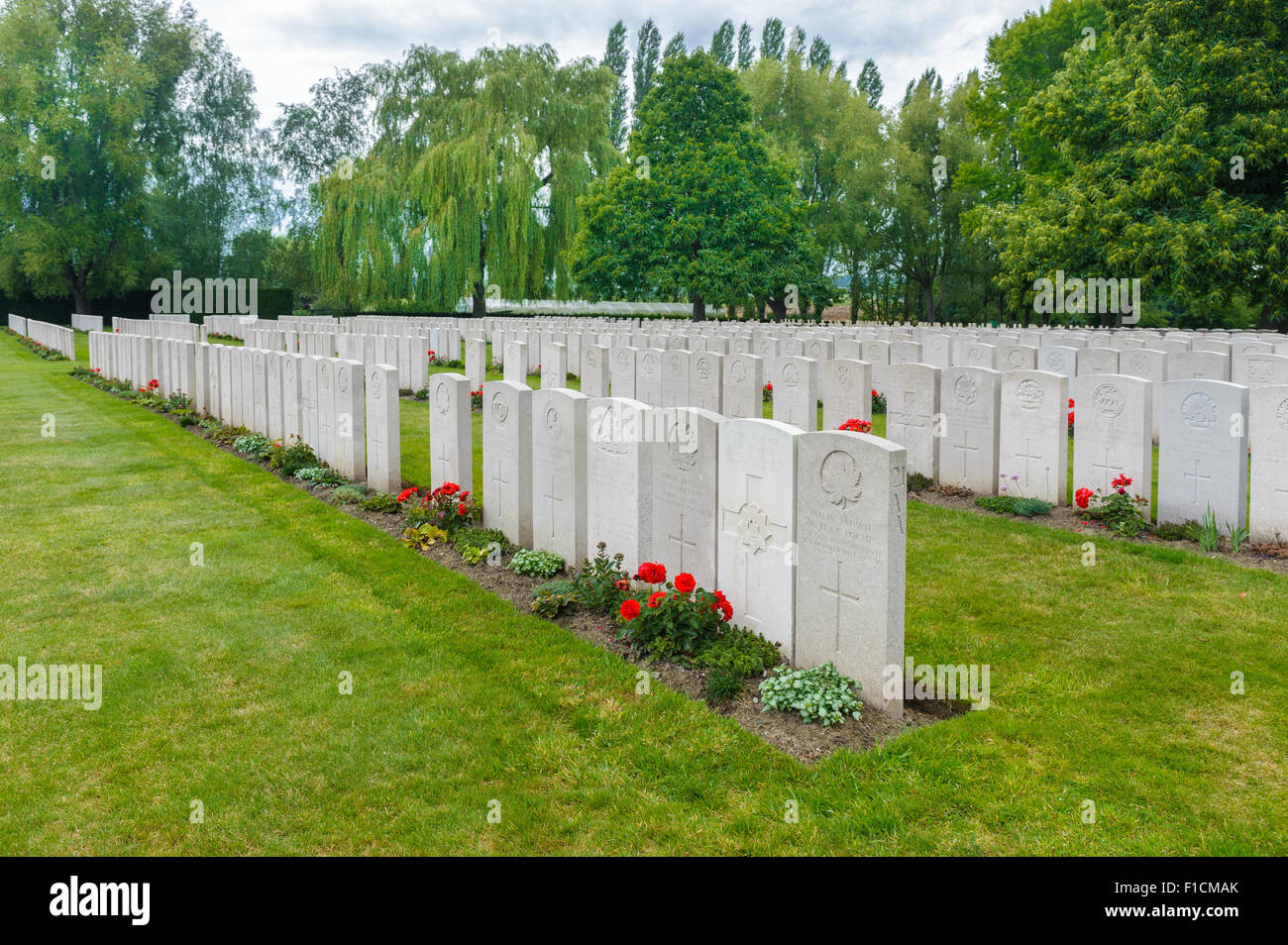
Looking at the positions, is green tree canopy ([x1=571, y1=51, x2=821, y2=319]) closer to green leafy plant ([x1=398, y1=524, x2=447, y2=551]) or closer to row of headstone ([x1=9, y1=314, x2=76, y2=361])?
row of headstone ([x1=9, y1=314, x2=76, y2=361])

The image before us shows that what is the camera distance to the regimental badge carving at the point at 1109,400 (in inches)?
329

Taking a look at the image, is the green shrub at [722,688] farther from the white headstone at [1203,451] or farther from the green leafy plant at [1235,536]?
the white headstone at [1203,451]

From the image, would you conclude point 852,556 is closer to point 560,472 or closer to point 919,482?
point 560,472

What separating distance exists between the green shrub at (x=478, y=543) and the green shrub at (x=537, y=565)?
345 millimetres

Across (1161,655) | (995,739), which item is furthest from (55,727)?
(1161,655)

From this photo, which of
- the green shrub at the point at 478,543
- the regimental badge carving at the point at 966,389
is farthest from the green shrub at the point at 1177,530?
the green shrub at the point at 478,543

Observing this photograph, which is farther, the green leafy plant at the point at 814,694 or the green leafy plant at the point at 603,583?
the green leafy plant at the point at 603,583

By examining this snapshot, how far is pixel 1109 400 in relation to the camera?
8.45 metres

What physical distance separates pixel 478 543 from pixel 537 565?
0.85 m

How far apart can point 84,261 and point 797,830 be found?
50.1 metres

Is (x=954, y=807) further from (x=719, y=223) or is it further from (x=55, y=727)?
(x=719, y=223)

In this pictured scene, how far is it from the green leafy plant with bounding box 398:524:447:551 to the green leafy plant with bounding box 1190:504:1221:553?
6117 millimetres

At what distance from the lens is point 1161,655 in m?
5.42

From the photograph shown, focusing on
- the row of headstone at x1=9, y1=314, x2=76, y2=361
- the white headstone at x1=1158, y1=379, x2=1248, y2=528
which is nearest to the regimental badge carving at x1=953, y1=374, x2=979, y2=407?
the white headstone at x1=1158, y1=379, x2=1248, y2=528
